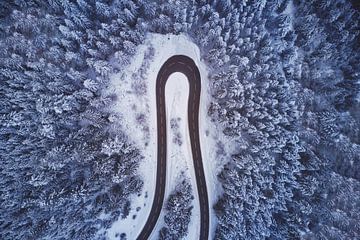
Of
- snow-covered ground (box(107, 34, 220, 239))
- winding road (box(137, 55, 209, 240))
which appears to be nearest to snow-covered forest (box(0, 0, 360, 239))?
snow-covered ground (box(107, 34, 220, 239))

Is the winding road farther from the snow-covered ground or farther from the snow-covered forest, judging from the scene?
the snow-covered forest

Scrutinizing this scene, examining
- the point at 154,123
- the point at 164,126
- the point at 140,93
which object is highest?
the point at 140,93

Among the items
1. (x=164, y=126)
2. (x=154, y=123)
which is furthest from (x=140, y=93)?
(x=164, y=126)

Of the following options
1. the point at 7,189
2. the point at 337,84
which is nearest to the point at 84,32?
the point at 7,189

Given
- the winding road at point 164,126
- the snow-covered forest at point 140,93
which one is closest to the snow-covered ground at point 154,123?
the winding road at point 164,126

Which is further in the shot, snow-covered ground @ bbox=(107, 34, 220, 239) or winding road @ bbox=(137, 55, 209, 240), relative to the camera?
winding road @ bbox=(137, 55, 209, 240)

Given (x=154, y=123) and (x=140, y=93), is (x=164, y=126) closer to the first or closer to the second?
(x=154, y=123)
